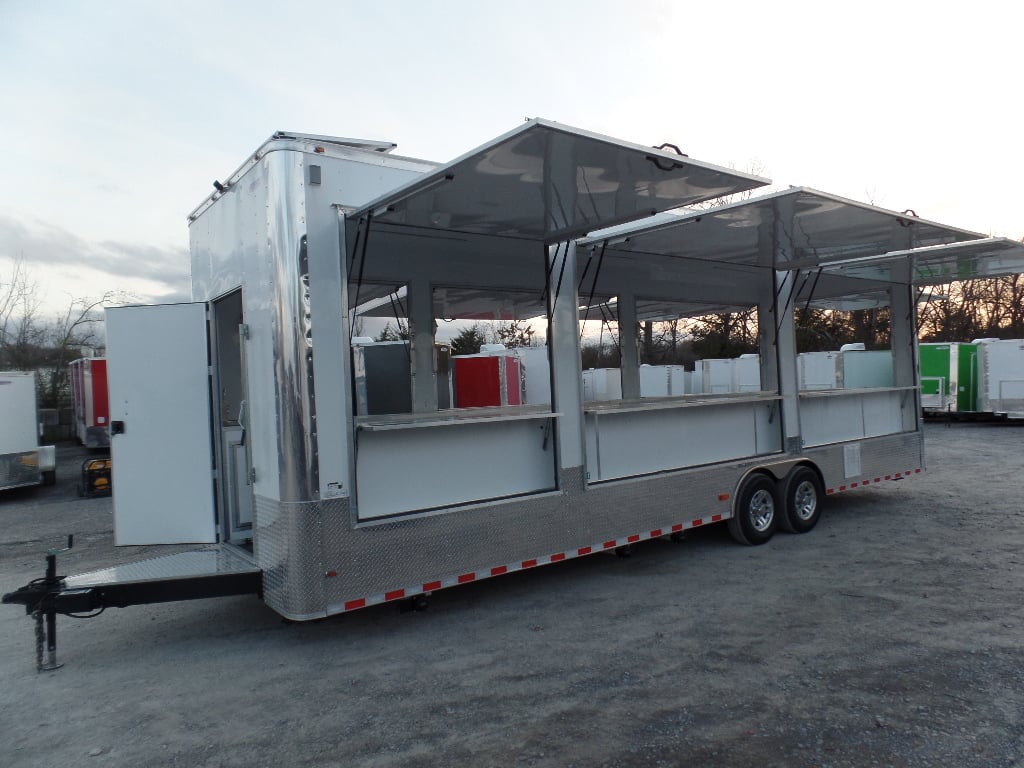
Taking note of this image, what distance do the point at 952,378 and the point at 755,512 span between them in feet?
51.0

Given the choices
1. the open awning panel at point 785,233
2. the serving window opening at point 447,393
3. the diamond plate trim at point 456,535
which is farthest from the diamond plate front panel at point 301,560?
the open awning panel at point 785,233

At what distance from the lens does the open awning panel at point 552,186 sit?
341cm

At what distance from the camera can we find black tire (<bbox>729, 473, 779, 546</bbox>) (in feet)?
21.2

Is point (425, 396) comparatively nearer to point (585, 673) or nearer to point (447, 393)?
point (447, 393)

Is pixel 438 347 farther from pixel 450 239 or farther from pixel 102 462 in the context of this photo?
pixel 102 462

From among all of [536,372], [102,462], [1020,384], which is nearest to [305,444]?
[536,372]

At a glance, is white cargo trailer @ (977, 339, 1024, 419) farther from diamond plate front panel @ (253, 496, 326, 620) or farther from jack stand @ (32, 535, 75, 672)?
jack stand @ (32, 535, 75, 672)

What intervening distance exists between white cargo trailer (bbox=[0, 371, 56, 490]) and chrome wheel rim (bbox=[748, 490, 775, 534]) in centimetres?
1074

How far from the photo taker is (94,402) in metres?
15.8

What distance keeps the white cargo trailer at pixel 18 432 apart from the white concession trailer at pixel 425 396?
7.47 m

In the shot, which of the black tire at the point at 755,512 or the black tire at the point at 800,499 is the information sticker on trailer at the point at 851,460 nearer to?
the black tire at the point at 800,499

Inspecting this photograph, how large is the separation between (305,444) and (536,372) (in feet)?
15.2

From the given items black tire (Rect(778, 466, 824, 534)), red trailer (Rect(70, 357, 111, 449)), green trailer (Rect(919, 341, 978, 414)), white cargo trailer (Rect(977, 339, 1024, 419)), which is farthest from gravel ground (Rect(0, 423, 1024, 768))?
green trailer (Rect(919, 341, 978, 414))

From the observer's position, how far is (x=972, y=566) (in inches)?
226
